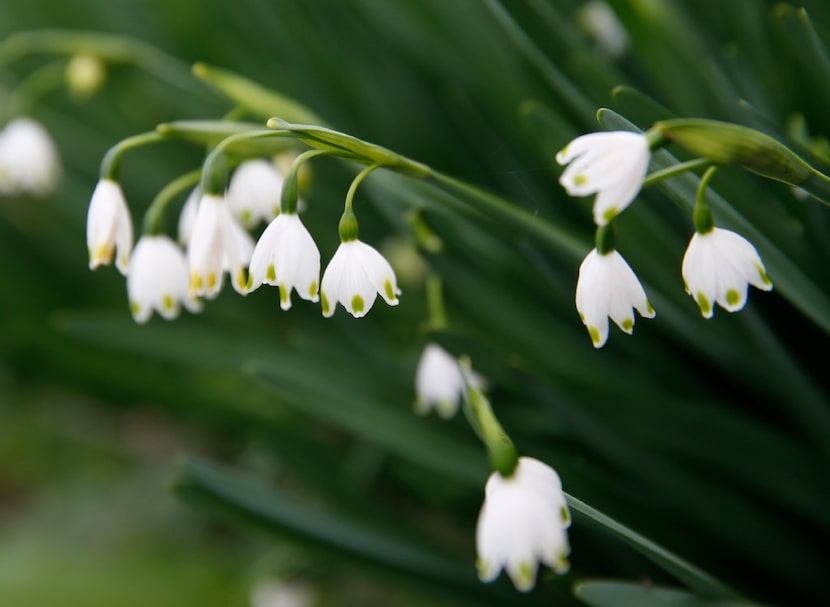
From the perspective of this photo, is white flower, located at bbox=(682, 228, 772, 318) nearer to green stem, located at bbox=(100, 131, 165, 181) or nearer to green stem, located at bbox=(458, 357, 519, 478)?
green stem, located at bbox=(458, 357, 519, 478)

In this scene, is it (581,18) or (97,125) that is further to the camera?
(97,125)

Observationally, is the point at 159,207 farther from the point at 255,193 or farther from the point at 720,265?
the point at 720,265

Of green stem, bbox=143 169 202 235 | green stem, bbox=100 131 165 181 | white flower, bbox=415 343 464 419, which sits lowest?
white flower, bbox=415 343 464 419

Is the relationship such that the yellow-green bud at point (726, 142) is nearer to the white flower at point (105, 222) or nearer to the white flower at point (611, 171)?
the white flower at point (611, 171)

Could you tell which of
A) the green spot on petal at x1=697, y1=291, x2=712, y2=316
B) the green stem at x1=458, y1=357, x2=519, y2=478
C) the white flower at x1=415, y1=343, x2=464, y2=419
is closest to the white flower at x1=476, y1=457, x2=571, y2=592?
the green stem at x1=458, y1=357, x2=519, y2=478

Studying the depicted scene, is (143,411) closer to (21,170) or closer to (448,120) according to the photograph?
(21,170)

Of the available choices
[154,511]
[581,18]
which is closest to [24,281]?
[154,511]

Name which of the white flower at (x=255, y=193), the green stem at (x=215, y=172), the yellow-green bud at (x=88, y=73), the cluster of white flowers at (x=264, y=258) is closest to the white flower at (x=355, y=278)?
the cluster of white flowers at (x=264, y=258)
